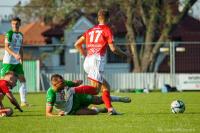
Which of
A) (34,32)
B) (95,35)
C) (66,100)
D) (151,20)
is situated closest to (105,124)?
(66,100)

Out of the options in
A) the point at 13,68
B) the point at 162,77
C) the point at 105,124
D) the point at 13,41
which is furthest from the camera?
the point at 162,77

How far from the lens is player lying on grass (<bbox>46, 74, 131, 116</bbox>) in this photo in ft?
47.1

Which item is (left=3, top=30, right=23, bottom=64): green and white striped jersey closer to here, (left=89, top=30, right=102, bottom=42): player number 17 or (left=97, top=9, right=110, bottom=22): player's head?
(left=89, top=30, right=102, bottom=42): player number 17

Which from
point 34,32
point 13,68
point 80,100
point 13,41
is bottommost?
point 80,100

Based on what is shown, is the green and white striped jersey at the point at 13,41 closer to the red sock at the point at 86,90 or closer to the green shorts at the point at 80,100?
the red sock at the point at 86,90

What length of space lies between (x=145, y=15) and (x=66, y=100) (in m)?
30.5

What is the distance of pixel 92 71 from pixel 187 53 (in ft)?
109

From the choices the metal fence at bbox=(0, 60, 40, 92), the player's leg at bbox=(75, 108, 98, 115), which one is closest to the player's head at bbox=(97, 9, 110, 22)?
the player's leg at bbox=(75, 108, 98, 115)

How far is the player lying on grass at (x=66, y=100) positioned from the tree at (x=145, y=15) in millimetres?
27557

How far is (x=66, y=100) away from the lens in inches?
571

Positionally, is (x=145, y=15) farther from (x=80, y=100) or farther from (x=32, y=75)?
(x=80, y=100)

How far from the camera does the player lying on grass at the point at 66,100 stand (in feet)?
47.1

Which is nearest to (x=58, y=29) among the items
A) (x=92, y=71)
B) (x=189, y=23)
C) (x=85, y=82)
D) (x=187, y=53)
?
(x=189, y=23)

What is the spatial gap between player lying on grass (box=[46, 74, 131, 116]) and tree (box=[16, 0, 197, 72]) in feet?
90.4
